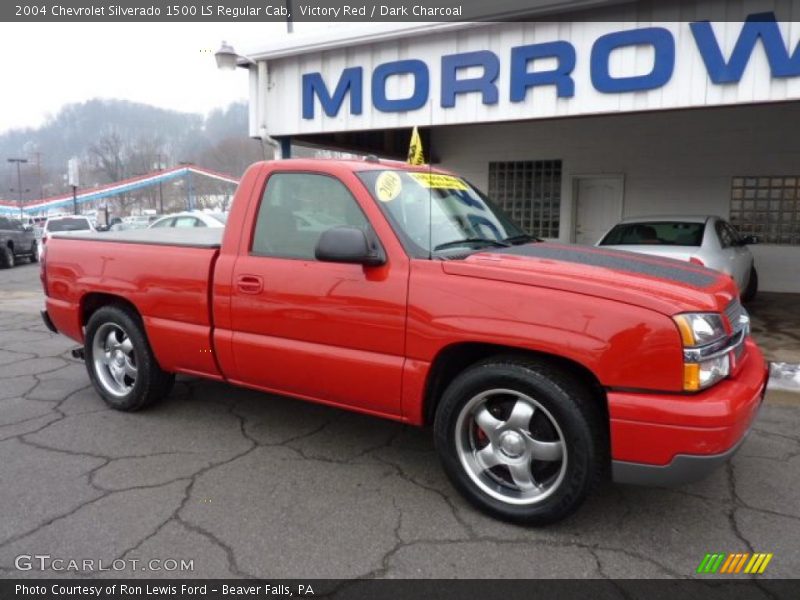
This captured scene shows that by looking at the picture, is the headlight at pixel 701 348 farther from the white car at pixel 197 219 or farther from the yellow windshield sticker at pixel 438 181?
the white car at pixel 197 219

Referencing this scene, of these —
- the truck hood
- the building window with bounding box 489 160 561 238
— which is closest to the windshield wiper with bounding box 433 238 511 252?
the truck hood

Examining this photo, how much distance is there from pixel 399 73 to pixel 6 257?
15790mm

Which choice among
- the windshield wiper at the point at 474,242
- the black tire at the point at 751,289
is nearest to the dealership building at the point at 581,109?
the windshield wiper at the point at 474,242

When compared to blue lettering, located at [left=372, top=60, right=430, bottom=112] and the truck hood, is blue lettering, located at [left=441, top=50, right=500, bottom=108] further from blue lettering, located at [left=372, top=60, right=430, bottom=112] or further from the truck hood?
the truck hood

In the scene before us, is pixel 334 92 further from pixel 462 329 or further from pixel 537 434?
pixel 537 434

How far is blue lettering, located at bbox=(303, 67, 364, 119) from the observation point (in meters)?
8.50

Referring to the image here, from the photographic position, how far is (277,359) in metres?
3.60

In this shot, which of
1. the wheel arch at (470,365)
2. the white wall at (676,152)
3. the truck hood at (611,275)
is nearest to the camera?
the truck hood at (611,275)

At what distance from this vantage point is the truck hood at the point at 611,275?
2.66m

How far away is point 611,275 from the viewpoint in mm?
2885

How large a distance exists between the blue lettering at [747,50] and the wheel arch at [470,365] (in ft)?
16.2

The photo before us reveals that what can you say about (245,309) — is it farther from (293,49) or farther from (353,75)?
(293,49)

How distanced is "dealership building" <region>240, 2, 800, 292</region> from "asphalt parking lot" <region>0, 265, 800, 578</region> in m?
2.29

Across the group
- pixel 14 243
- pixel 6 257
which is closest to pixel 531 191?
pixel 6 257
